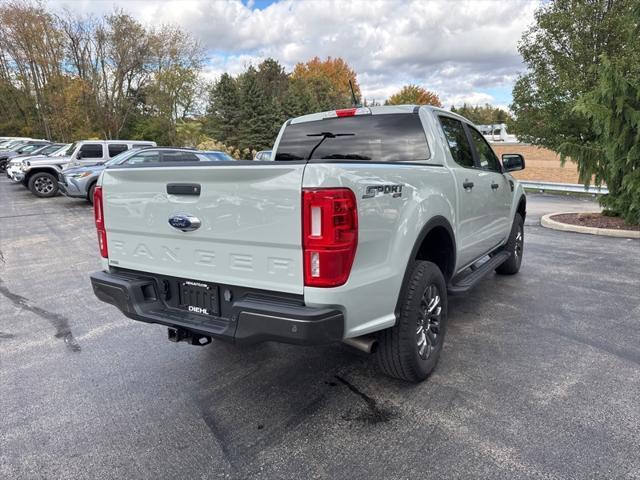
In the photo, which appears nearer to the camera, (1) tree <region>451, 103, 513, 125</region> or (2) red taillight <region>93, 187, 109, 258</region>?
(2) red taillight <region>93, 187, 109, 258</region>

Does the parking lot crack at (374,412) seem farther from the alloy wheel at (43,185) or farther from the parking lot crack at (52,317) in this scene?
the alloy wheel at (43,185)

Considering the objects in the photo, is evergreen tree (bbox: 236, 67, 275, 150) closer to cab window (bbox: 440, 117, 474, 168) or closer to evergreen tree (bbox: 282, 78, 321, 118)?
evergreen tree (bbox: 282, 78, 321, 118)

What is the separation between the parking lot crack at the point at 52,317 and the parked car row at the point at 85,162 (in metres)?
6.34

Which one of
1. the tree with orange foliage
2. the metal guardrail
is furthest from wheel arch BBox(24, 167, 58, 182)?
the tree with orange foliage

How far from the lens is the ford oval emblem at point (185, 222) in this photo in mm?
2725

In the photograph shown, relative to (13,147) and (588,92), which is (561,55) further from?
(13,147)

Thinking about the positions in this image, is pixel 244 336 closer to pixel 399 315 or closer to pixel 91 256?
pixel 399 315

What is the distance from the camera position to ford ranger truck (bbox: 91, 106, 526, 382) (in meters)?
2.37

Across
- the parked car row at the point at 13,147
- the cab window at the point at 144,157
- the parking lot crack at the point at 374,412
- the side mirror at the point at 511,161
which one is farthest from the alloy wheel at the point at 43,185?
the parking lot crack at the point at 374,412

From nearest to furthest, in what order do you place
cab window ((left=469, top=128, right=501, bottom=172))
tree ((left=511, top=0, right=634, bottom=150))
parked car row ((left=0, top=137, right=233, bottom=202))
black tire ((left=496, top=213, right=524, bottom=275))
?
cab window ((left=469, top=128, right=501, bottom=172))
black tire ((left=496, top=213, right=524, bottom=275))
parked car row ((left=0, top=137, right=233, bottom=202))
tree ((left=511, top=0, right=634, bottom=150))

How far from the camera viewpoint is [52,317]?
15.5 feet

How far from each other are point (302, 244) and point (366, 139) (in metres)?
1.99

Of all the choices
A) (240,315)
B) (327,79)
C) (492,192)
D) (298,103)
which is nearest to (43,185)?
(492,192)

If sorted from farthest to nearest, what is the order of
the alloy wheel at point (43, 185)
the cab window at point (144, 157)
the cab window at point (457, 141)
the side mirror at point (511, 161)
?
the alloy wheel at point (43, 185)
the cab window at point (144, 157)
the side mirror at point (511, 161)
the cab window at point (457, 141)
